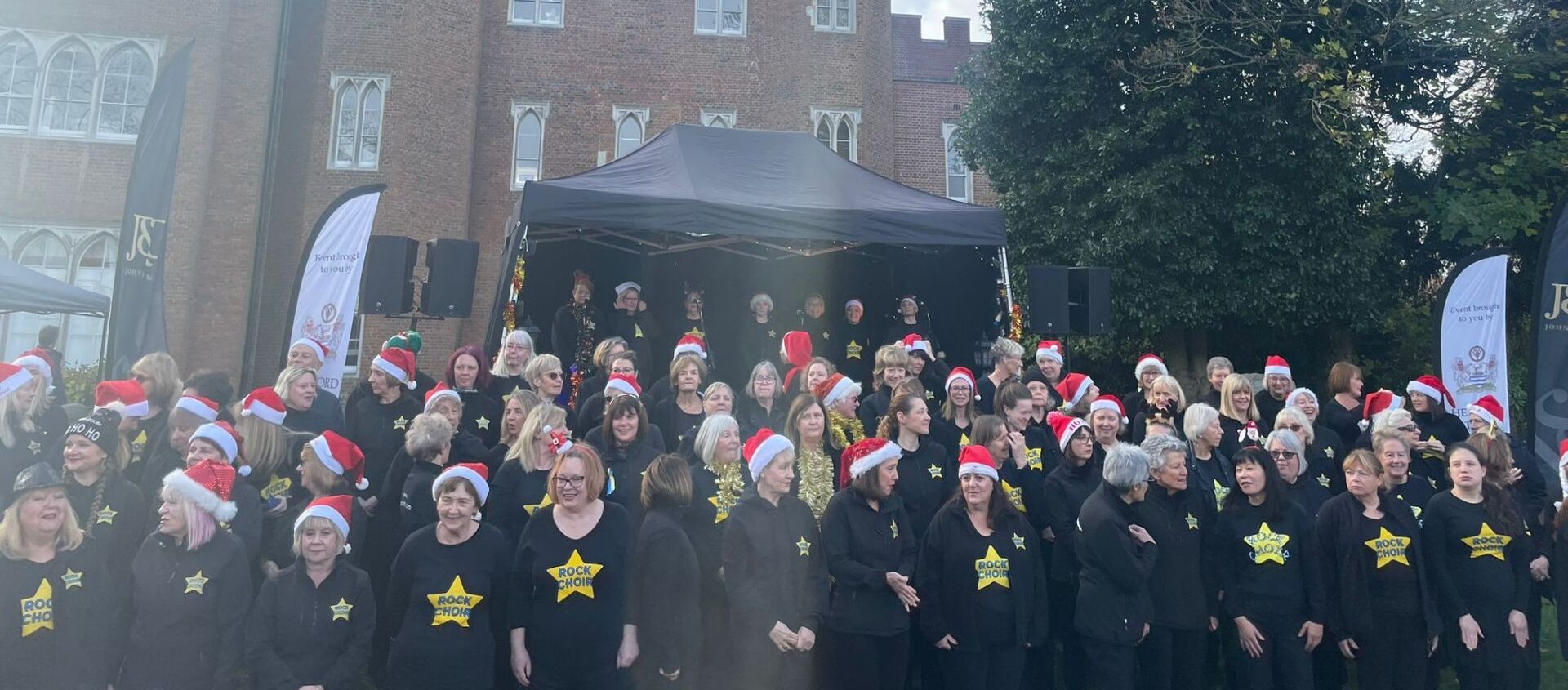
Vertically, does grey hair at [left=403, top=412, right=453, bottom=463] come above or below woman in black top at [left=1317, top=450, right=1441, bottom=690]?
above

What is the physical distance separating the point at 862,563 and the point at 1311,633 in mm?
2559

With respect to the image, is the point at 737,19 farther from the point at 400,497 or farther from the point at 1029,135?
the point at 400,497

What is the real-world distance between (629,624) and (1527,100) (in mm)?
18146

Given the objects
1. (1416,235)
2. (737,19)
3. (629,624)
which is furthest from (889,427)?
(737,19)

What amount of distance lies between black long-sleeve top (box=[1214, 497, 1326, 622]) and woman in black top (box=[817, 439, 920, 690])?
73.5 inches

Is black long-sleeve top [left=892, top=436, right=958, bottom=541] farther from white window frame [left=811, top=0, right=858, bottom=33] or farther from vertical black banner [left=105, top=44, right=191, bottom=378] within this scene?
white window frame [left=811, top=0, right=858, bottom=33]

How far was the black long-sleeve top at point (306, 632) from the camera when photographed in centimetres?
443

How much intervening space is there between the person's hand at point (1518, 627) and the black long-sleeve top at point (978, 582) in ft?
8.99

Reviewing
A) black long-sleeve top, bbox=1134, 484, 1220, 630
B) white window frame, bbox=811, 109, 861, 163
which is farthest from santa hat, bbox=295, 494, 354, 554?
white window frame, bbox=811, 109, 861, 163

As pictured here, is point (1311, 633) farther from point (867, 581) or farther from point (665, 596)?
point (665, 596)

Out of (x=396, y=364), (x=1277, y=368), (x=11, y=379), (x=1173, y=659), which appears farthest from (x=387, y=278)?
(x=1277, y=368)

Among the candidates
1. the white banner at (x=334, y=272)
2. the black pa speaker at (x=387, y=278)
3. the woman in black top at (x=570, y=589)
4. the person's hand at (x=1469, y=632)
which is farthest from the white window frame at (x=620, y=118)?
the person's hand at (x=1469, y=632)

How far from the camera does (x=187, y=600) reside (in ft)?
14.7

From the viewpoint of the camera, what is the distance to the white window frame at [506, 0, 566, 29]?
2247cm
